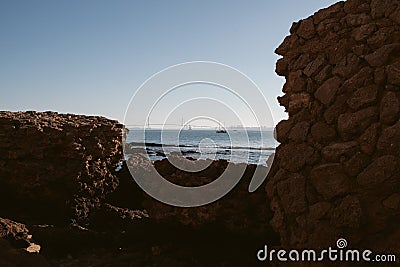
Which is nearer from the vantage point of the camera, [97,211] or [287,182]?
[287,182]

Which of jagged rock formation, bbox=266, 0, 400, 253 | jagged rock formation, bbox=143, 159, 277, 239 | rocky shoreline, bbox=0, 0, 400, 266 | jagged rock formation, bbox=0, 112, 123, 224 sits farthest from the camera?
jagged rock formation, bbox=0, 112, 123, 224

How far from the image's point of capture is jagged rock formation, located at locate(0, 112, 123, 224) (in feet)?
24.7

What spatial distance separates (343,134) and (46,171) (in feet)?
19.4

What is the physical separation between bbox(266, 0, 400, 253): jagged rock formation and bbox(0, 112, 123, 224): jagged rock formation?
183 inches

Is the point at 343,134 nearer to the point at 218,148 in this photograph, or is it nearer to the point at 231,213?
the point at 231,213

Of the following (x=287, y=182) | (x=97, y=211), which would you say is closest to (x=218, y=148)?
(x=97, y=211)

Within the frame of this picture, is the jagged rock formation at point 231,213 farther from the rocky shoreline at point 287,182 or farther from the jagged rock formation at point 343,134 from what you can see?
the jagged rock formation at point 343,134

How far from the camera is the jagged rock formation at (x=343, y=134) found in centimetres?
390

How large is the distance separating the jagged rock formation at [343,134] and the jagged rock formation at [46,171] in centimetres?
464

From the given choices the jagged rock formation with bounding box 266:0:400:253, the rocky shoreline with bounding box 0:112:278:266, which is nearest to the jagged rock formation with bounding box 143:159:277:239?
the rocky shoreline with bounding box 0:112:278:266

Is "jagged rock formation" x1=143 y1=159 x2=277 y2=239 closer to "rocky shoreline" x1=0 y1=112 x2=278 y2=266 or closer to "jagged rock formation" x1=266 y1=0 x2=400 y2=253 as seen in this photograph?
"rocky shoreline" x1=0 y1=112 x2=278 y2=266

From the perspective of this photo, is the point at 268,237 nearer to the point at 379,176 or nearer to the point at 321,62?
the point at 379,176

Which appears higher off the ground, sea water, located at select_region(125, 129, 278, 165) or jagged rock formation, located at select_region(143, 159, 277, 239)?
sea water, located at select_region(125, 129, 278, 165)

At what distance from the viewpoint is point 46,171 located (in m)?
7.61
